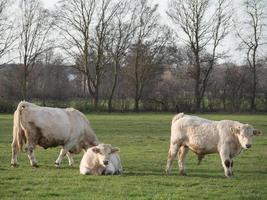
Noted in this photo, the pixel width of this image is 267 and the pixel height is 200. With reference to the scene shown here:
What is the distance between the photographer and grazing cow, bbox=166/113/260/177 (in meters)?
14.4

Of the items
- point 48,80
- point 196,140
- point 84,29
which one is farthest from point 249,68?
point 196,140

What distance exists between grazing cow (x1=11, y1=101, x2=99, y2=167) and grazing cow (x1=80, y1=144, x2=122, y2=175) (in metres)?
2.20

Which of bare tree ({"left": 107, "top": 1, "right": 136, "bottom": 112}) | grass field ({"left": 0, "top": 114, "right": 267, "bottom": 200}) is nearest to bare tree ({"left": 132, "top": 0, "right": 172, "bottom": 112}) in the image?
bare tree ({"left": 107, "top": 1, "right": 136, "bottom": 112})

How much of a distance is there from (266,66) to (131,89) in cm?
1967

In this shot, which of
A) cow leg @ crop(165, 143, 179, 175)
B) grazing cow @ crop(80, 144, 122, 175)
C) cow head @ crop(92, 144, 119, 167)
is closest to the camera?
cow head @ crop(92, 144, 119, 167)

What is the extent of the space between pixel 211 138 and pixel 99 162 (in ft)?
10.4

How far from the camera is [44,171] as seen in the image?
1470 centimetres

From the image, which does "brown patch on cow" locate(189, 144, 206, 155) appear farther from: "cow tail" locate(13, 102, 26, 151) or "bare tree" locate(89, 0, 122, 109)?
"bare tree" locate(89, 0, 122, 109)

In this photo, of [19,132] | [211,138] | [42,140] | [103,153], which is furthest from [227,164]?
[19,132]

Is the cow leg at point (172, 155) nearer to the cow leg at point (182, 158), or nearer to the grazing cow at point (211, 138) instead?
the grazing cow at point (211, 138)

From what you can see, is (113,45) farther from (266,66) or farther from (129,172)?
(129,172)

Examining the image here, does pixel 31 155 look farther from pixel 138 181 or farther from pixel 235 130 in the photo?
pixel 235 130

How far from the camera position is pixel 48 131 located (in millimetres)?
16500

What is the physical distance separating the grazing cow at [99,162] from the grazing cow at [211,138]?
1671 millimetres
